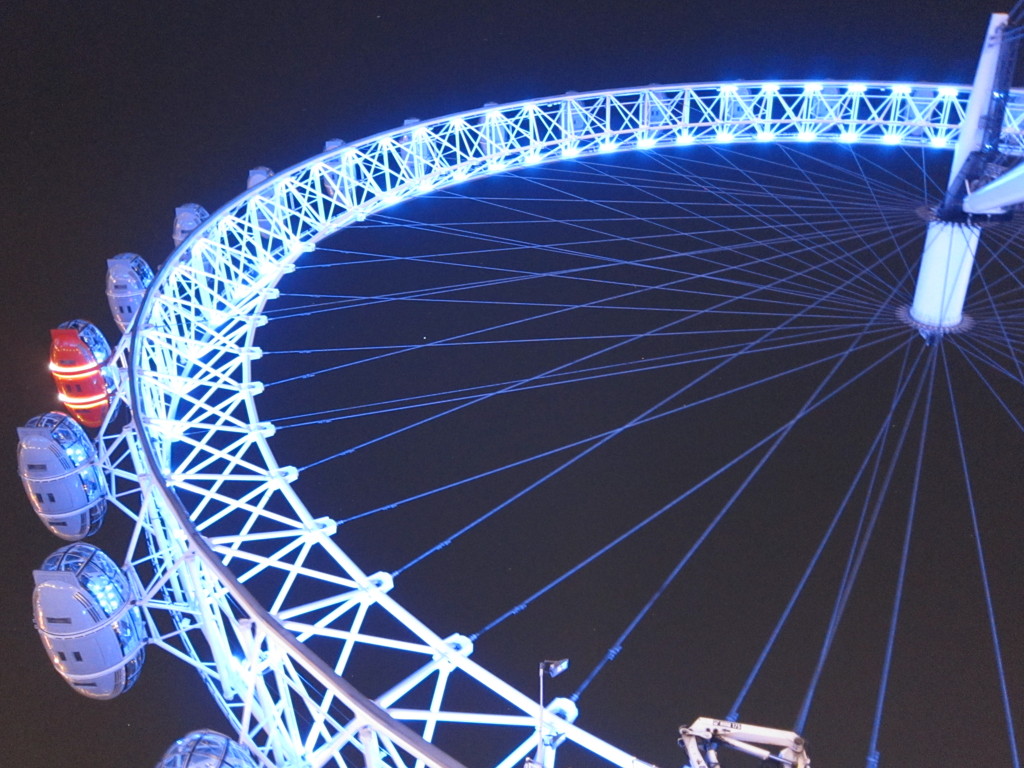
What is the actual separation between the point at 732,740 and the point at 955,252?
42.4ft

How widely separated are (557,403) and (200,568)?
29.5 feet

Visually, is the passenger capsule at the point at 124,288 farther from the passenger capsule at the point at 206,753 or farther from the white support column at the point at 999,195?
the white support column at the point at 999,195

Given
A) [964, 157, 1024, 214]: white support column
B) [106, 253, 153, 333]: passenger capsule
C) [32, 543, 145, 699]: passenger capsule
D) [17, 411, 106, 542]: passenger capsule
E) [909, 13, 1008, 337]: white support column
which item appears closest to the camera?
[32, 543, 145, 699]: passenger capsule

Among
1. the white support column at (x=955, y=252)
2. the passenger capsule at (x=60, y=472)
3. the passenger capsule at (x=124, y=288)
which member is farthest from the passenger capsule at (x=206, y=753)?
the white support column at (x=955, y=252)

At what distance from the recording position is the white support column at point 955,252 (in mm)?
18641

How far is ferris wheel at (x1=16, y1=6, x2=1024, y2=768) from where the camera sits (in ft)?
41.1

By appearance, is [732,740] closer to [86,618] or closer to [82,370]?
[86,618]

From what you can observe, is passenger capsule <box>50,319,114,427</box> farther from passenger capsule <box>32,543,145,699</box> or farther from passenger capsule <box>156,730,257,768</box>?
passenger capsule <box>156,730,257,768</box>

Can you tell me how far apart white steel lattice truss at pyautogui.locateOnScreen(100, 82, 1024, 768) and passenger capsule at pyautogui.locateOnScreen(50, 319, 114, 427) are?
1039 millimetres

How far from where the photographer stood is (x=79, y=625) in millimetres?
11812

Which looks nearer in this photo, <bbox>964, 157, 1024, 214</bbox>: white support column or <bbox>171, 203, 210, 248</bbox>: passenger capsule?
<bbox>964, 157, 1024, 214</bbox>: white support column

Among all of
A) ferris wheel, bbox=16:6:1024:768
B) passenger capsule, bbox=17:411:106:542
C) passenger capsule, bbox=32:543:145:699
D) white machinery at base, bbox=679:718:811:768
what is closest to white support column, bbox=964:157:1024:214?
ferris wheel, bbox=16:6:1024:768

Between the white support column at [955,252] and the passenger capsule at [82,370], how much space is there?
15147 millimetres

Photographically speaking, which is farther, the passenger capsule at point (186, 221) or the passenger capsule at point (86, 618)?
the passenger capsule at point (186, 221)
